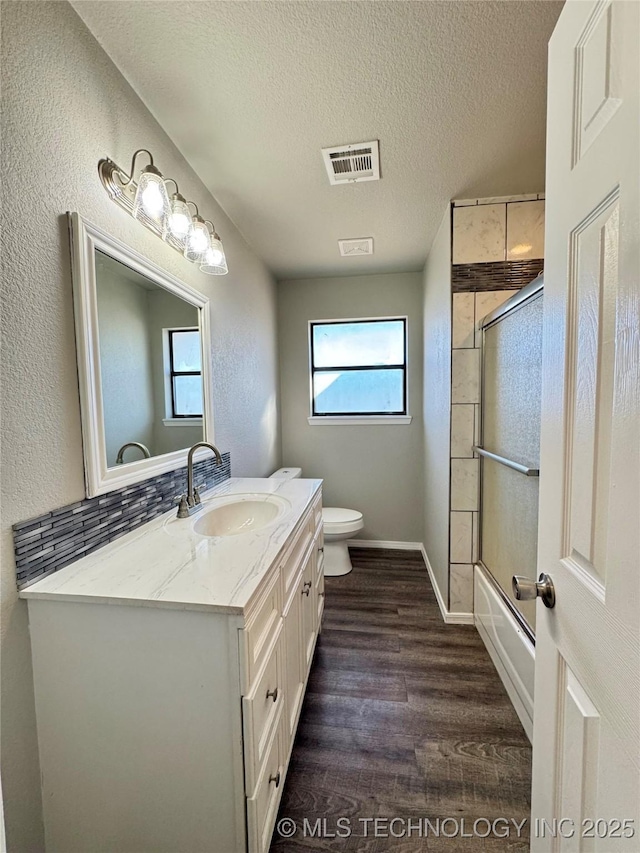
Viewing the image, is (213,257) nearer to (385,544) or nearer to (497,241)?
(497,241)

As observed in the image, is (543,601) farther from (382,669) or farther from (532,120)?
(532,120)

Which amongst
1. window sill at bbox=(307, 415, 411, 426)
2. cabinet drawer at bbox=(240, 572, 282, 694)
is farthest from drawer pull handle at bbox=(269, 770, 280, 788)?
window sill at bbox=(307, 415, 411, 426)

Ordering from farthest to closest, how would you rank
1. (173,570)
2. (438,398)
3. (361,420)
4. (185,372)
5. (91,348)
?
(361,420), (438,398), (185,372), (91,348), (173,570)

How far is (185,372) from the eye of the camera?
1.57 metres

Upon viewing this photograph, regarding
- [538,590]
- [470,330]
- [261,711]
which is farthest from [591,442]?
[470,330]

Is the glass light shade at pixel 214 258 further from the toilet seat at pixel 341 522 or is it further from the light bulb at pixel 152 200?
the toilet seat at pixel 341 522

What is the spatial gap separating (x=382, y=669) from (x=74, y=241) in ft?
6.85

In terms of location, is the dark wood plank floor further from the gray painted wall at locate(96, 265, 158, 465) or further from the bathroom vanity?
the gray painted wall at locate(96, 265, 158, 465)

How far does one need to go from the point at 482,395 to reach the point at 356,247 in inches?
53.4

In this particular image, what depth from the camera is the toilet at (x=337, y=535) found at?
2.50m

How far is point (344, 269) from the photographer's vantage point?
2.84 meters

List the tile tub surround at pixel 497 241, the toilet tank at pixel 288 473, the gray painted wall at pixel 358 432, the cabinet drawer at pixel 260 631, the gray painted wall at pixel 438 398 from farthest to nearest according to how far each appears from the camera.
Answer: the gray painted wall at pixel 358 432 → the toilet tank at pixel 288 473 → the gray painted wall at pixel 438 398 → the tile tub surround at pixel 497 241 → the cabinet drawer at pixel 260 631

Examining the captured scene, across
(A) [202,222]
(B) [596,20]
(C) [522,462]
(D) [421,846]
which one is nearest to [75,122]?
(A) [202,222]

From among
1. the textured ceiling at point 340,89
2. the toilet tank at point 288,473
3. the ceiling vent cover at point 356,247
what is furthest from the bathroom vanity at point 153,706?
the ceiling vent cover at point 356,247
